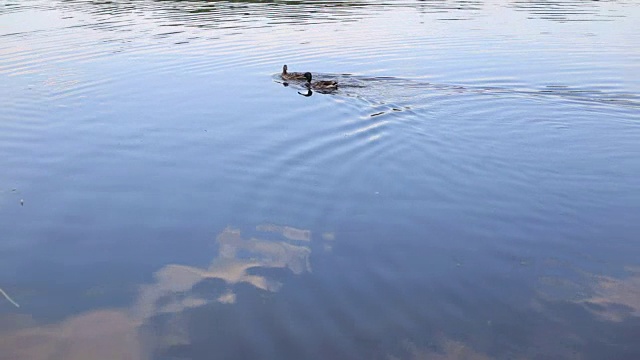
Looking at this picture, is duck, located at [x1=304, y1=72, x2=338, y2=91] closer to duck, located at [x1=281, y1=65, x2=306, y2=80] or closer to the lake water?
the lake water

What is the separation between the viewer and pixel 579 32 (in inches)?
1057

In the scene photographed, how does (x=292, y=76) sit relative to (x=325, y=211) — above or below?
above

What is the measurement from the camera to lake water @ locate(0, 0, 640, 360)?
264 inches

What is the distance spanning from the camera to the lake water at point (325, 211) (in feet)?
22.0

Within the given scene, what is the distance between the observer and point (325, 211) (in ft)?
31.5

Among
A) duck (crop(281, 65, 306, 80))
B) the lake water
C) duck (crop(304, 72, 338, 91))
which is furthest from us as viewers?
duck (crop(281, 65, 306, 80))

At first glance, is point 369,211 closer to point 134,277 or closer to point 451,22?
point 134,277

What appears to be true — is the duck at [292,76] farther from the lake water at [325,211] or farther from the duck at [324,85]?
the duck at [324,85]

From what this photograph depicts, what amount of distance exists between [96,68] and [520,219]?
15.9 metres

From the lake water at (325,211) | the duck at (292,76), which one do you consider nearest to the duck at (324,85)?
the lake water at (325,211)

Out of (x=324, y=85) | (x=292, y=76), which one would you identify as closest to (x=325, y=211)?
(x=324, y=85)

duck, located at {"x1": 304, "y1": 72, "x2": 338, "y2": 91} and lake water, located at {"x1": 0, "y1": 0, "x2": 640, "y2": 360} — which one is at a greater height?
duck, located at {"x1": 304, "y1": 72, "x2": 338, "y2": 91}

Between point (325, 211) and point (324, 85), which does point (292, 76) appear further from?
point (325, 211)

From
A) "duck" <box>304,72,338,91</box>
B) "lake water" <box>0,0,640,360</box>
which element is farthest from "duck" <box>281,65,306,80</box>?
"duck" <box>304,72,338,91</box>
